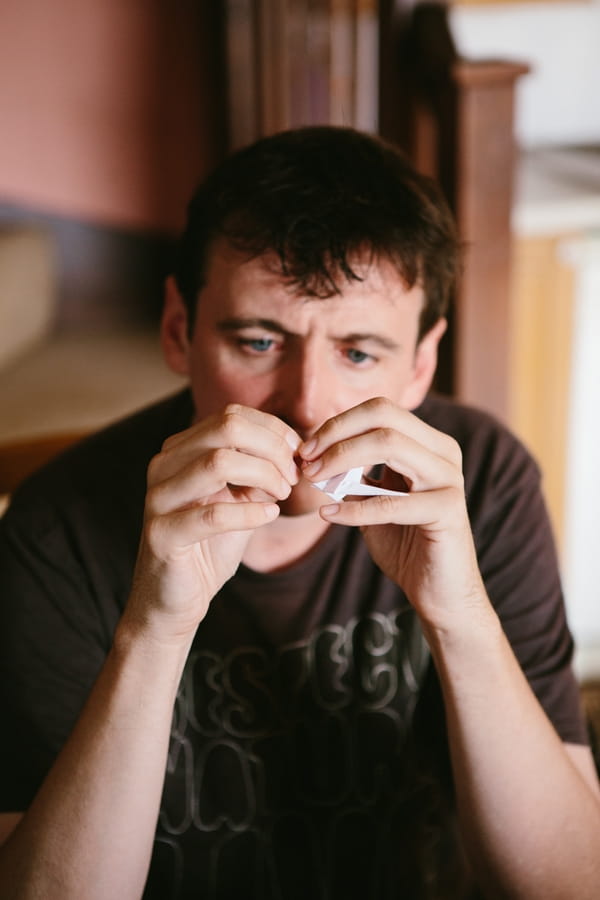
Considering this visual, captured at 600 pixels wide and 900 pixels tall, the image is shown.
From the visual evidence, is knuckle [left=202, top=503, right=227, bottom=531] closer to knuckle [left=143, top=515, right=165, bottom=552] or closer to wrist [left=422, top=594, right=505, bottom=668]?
knuckle [left=143, top=515, right=165, bottom=552]

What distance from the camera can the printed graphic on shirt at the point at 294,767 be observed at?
1.20 meters

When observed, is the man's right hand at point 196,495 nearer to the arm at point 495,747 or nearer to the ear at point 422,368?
the arm at point 495,747

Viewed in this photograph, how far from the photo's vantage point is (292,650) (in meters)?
1.22

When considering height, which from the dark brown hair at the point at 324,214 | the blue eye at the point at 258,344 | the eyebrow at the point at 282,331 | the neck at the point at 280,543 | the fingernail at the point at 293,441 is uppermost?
the dark brown hair at the point at 324,214

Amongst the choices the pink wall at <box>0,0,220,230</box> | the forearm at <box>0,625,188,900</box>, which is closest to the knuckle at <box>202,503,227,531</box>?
the forearm at <box>0,625,188,900</box>

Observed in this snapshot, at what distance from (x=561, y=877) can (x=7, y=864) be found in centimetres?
61

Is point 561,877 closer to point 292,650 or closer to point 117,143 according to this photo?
point 292,650

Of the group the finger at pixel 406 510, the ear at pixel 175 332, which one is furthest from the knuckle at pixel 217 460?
the ear at pixel 175 332

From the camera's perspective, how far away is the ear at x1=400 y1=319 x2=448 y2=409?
129 centimetres

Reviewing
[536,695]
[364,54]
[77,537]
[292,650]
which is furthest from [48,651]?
[364,54]

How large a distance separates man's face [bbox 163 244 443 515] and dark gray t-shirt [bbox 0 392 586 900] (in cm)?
16

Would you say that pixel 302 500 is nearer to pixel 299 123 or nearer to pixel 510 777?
pixel 510 777

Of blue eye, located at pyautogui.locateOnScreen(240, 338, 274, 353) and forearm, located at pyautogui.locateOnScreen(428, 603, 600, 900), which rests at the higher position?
blue eye, located at pyautogui.locateOnScreen(240, 338, 274, 353)

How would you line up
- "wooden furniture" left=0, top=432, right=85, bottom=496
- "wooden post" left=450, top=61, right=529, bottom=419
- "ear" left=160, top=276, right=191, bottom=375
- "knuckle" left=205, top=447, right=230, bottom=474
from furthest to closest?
"wooden post" left=450, top=61, right=529, bottom=419
"wooden furniture" left=0, top=432, right=85, bottom=496
"ear" left=160, top=276, right=191, bottom=375
"knuckle" left=205, top=447, right=230, bottom=474
